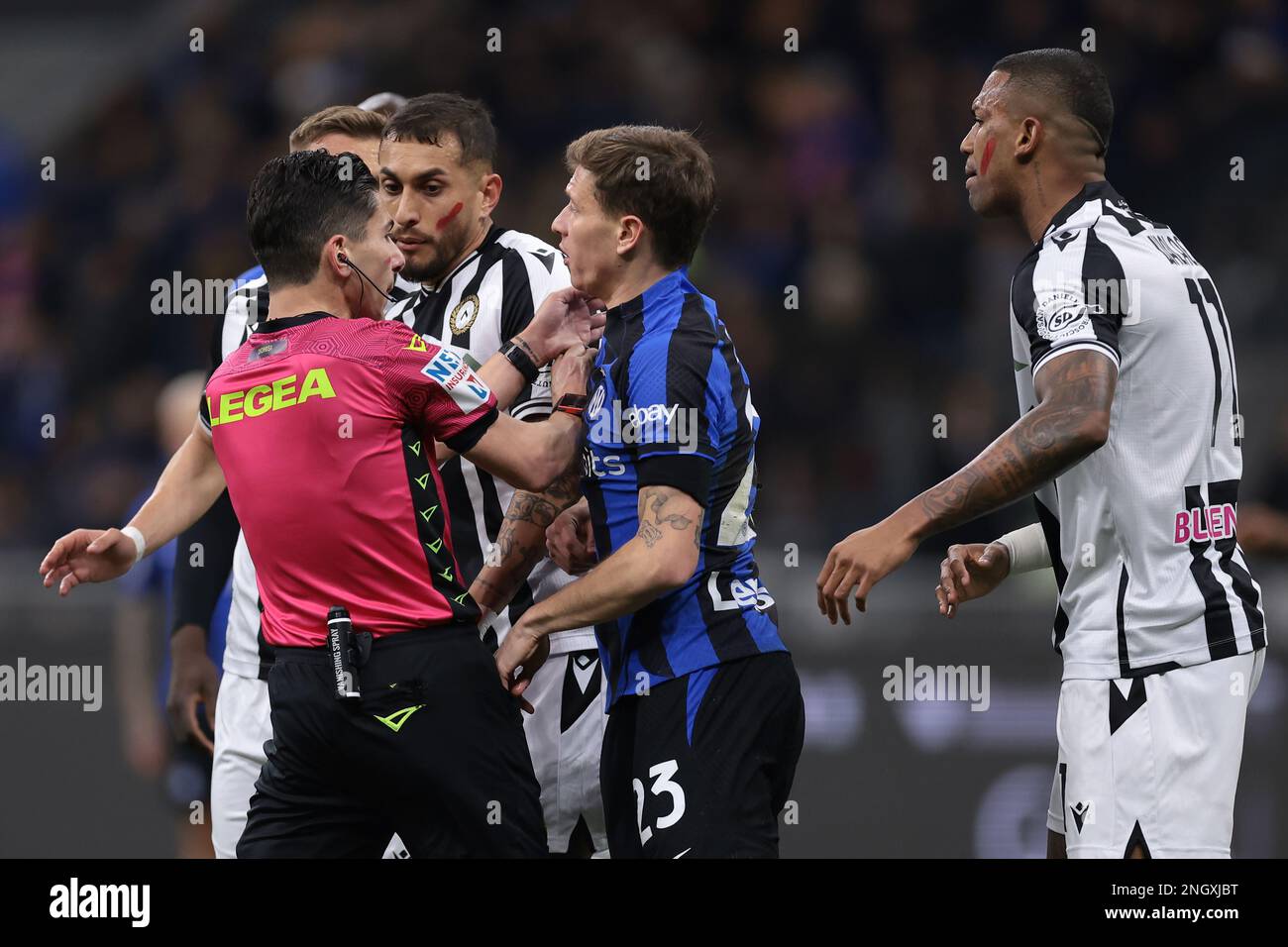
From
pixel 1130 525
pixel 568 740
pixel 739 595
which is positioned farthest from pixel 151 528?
pixel 1130 525

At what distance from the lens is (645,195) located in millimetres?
3828

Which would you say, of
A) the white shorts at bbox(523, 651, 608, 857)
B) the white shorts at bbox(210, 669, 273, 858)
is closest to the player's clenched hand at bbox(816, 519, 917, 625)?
the white shorts at bbox(523, 651, 608, 857)

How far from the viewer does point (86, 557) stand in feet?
13.3

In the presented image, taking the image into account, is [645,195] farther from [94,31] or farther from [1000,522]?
[94,31]

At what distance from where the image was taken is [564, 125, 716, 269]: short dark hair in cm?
384

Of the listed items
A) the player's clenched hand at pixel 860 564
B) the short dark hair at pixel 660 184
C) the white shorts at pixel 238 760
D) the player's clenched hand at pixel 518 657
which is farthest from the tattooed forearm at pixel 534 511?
the white shorts at pixel 238 760

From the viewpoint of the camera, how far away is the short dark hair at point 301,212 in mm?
3738

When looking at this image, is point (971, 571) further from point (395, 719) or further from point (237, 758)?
point (237, 758)

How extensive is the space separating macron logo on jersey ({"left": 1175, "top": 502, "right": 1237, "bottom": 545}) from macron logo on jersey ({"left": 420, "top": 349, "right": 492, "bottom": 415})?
5.34 ft

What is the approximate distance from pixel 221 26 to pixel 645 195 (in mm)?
9052

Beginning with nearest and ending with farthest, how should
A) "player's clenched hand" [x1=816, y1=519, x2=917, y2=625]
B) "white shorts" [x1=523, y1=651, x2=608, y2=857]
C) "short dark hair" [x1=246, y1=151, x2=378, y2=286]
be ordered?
"player's clenched hand" [x1=816, y1=519, x2=917, y2=625]
"short dark hair" [x1=246, y1=151, x2=378, y2=286]
"white shorts" [x1=523, y1=651, x2=608, y2=857]

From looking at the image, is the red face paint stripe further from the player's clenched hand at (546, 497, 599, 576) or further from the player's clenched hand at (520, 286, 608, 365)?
the player's clenched hand at (546, 497, 599, 576)

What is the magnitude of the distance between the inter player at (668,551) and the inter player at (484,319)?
1.92 feet
